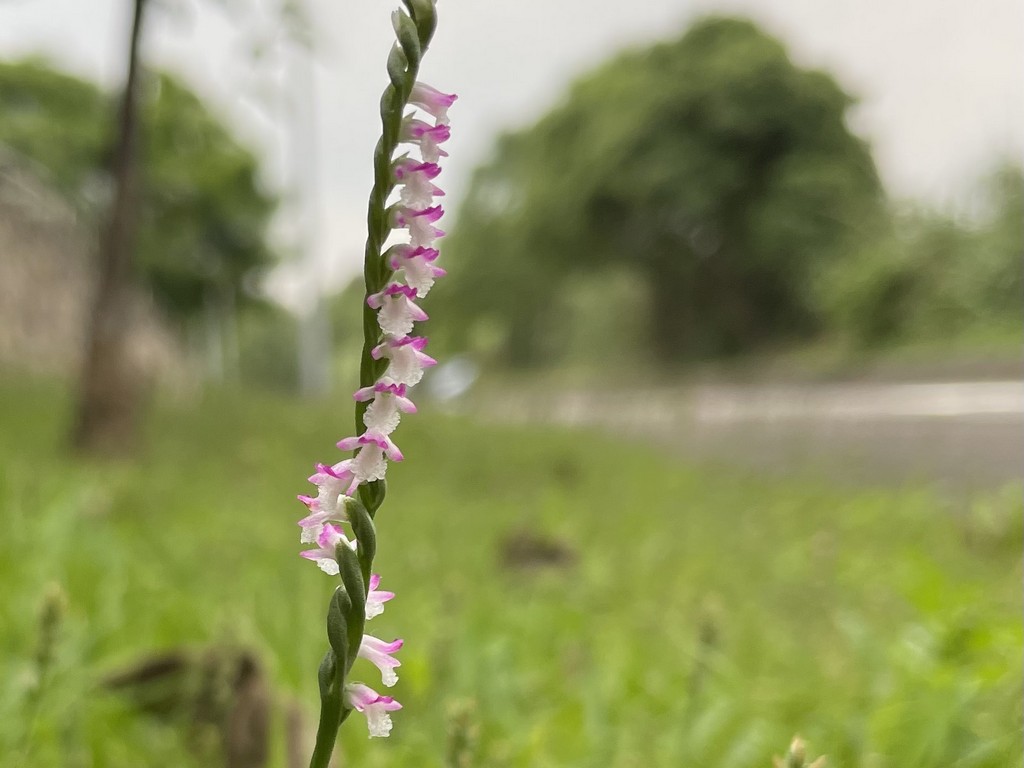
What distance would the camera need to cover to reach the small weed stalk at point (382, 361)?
1.95ft

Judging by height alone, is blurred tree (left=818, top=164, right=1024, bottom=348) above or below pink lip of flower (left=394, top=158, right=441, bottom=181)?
above

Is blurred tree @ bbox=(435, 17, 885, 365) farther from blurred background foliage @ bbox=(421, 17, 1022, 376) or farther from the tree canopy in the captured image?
→ the tree canopy

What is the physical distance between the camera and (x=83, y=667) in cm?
206

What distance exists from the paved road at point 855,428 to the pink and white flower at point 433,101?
25.6 ft

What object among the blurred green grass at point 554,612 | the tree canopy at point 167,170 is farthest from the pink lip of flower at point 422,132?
the tree canopy at point 167,170

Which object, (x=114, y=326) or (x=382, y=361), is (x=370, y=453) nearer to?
(x=382, y=361)

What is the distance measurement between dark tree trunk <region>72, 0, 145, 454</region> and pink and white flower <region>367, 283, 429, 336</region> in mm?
6283

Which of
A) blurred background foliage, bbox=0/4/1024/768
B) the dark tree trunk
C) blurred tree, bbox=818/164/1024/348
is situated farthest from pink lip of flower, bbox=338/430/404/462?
blurred tree, bbox=818/164/1024/348

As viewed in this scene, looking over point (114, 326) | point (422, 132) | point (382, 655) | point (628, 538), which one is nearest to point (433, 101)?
point (422, 132)

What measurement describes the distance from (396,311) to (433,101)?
157mm

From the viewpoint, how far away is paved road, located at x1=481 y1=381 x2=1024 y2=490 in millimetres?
8094

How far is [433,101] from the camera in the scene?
2.06 ft

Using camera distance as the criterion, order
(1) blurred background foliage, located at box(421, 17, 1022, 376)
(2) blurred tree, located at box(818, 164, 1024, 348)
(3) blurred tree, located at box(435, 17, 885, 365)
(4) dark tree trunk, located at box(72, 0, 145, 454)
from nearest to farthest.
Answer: (4) dark tree trunk, located at box(72, 0, 145, 454), (2) blurred tree, located at box(818, 164, 1024, 348), (1) blurred background foliage, located at box(421, 17, 1022, 376), (3) blurred tree, located at box(435, 17, 885, 365)

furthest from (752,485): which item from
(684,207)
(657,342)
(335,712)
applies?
(657,342)
